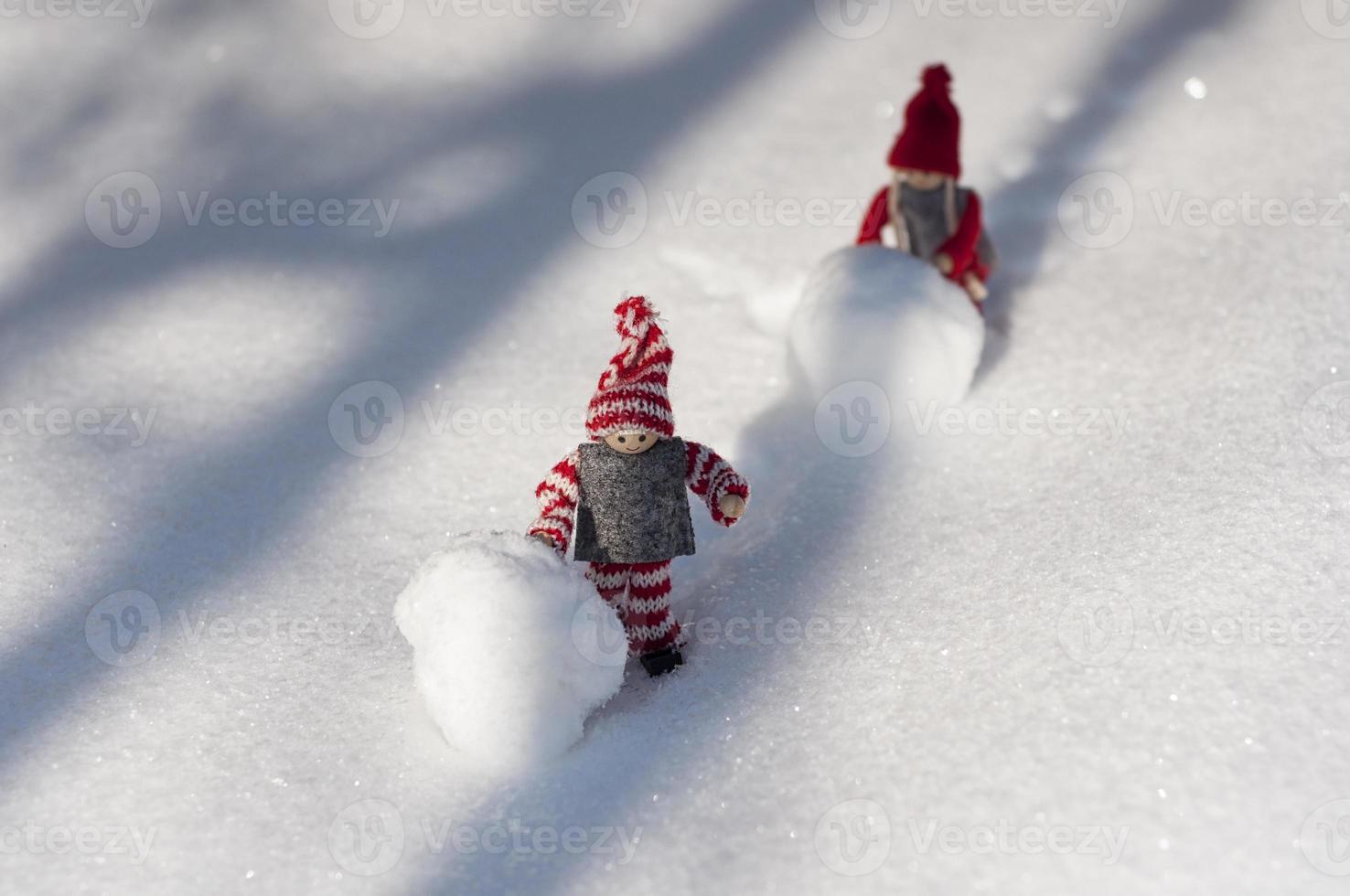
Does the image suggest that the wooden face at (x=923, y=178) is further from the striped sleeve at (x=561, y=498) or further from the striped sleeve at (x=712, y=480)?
the striped sleeve at (x=561, y=498)

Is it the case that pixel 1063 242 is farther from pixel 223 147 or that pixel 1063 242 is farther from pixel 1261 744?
pixel 223 147

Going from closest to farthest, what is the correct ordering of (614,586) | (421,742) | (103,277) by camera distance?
(421,742)
(614,586)
(103,277)

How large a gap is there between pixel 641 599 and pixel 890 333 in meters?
0.85

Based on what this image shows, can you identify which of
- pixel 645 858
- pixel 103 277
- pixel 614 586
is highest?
pixel 103 277

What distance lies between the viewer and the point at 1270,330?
238 cm

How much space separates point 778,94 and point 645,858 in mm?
2557

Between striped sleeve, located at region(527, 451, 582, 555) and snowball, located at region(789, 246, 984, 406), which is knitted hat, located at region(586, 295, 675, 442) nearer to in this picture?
striped sleeve, located at region(527, 451, 582, 555)

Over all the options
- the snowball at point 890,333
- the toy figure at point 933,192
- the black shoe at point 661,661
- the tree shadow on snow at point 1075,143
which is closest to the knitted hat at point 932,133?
the toy figure at point 933,192

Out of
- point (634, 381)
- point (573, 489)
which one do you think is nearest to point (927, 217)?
point (634, 381)

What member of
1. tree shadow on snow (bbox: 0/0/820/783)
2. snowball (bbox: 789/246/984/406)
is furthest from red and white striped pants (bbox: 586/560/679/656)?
snowball (bbox: 789/246/984/406)

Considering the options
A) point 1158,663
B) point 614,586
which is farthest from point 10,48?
point 1158,663

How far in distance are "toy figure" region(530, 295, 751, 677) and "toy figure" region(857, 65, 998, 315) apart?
985 millimetres

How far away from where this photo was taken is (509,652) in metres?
1.68

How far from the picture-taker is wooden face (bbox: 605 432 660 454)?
1834mm
